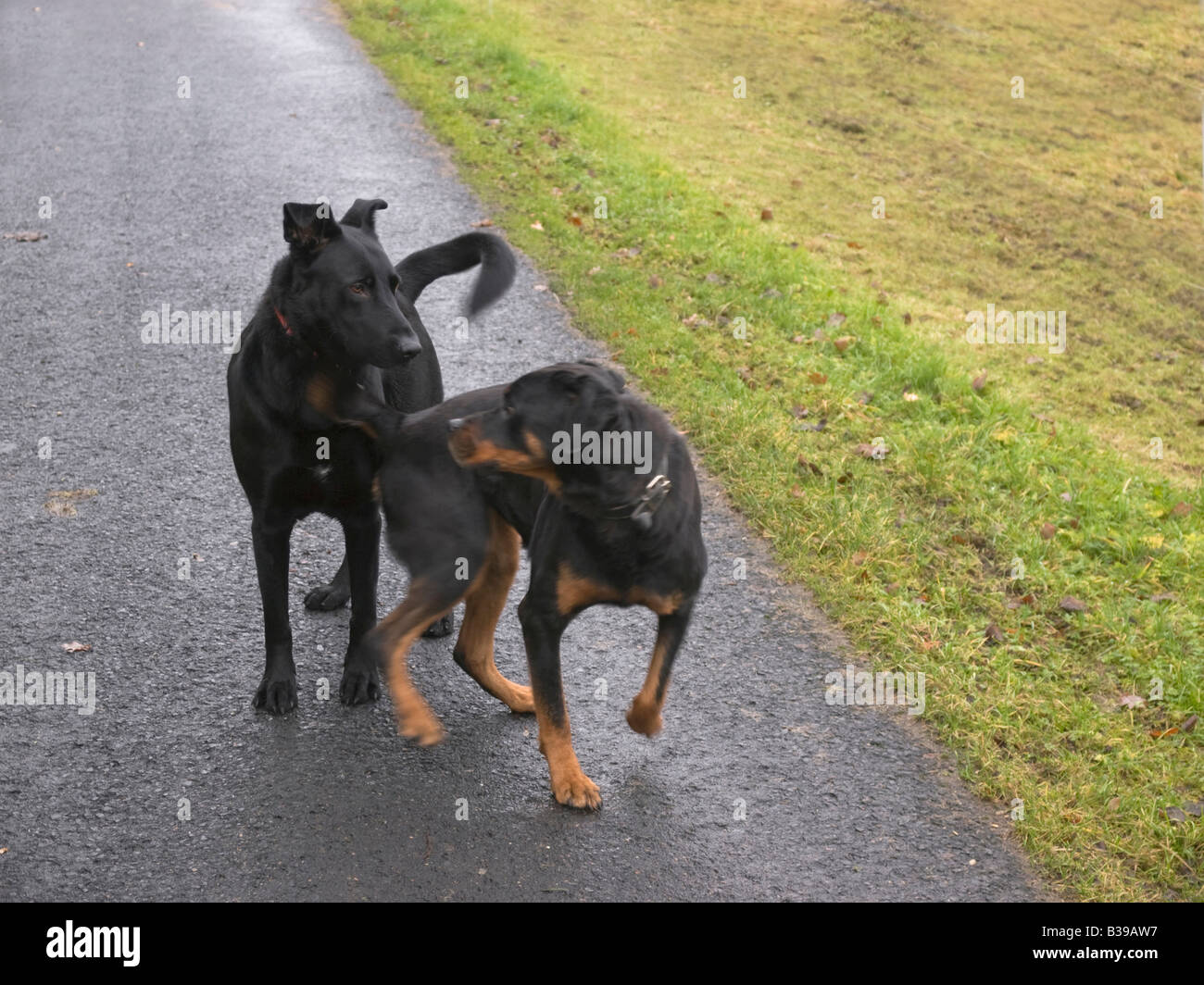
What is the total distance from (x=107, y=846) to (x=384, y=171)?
7.06 metres

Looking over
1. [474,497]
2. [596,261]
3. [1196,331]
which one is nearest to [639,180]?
[596,261]

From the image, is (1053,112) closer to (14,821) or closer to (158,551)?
(158,551)

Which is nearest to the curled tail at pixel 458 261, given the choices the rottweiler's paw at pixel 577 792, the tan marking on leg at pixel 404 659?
the tan marking on leg at pixel 404 659

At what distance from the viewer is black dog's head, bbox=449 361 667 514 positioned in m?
3.49

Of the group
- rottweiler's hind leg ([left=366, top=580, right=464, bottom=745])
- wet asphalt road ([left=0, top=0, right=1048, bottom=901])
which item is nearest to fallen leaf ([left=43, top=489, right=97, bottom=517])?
wet asphalt road ([left=0, top=0, right=1048, bottom=901])

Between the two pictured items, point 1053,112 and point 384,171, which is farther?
point 1053,112

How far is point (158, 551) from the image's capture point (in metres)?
5.27

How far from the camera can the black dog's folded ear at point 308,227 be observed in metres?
3.85

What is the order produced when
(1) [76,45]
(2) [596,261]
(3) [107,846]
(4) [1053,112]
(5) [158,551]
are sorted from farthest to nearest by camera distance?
1. (4) [1053,112]
2. (1) [76,45]
3. (2) [596,261]
4. (5) [158,551]
5. (3) [107,846]

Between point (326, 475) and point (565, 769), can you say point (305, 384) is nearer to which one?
point (326, 475)

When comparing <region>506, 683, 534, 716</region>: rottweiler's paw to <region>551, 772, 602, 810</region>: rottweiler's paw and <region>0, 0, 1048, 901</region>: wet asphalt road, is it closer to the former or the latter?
<region>0, 0, 1048, 901</region>: wet asphalt road

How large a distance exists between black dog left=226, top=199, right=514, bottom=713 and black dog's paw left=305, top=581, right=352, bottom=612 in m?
0.58

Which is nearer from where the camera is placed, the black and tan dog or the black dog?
the black and tan dog

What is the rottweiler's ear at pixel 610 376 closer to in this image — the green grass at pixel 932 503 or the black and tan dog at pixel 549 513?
the black and tan dog at pixel 549 513
